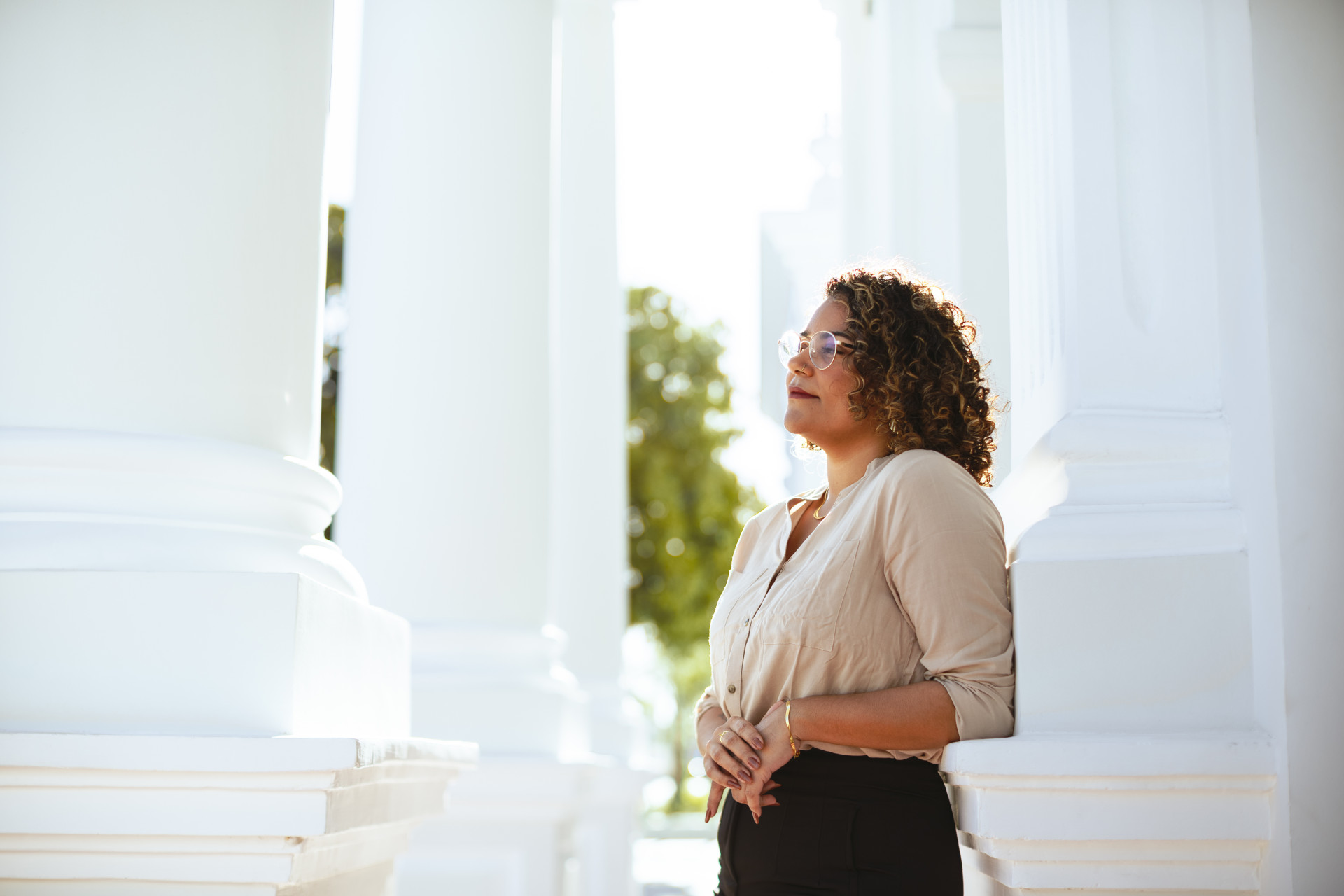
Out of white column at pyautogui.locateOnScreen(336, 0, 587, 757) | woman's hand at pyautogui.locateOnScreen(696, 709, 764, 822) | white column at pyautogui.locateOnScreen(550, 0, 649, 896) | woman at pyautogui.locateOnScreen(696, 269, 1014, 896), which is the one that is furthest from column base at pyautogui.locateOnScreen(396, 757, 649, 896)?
white column at pyautogui.locateOnScreen(550, 0, 649, 896)

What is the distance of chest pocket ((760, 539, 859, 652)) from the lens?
5.91 meters

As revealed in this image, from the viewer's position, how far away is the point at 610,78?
75.7 feet

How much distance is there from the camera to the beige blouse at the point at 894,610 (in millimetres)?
5656

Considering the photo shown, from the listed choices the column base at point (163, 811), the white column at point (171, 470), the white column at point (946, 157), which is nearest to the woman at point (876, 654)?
the white column at point (171, 470)

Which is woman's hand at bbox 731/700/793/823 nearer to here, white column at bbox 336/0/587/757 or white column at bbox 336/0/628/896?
white column at bbox 336/0/628/896

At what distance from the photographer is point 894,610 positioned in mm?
5926

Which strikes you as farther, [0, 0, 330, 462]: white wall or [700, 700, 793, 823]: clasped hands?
[700, 700, 793, 823]: clasped hands

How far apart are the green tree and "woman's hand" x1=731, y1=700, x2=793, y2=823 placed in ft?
142

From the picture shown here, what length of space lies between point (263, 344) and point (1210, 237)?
178 inches

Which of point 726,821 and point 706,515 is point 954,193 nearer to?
point 726,821

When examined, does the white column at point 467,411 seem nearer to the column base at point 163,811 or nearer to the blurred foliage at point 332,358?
the column base at point 163,811

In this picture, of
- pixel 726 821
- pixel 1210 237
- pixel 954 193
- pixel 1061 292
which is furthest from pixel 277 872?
pixel 954 193

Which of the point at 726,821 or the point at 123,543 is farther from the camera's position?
the point at 726,821

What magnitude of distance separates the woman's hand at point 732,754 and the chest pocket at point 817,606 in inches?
17.9
